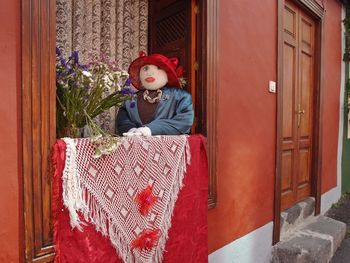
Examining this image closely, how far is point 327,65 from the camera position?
4660 millimetres

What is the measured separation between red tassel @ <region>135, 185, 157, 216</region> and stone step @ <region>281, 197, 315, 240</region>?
2.20 metres

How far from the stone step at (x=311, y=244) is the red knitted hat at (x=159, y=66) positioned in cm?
202

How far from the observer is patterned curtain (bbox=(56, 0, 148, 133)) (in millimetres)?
2006

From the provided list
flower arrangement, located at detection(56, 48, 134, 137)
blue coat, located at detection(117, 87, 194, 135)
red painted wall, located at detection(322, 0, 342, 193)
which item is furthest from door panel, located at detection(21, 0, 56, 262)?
red painted wall, located at detection(322, 0, 342, 193)

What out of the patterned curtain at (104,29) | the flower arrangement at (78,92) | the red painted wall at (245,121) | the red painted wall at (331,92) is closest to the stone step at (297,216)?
the red painted wall at (245,121)

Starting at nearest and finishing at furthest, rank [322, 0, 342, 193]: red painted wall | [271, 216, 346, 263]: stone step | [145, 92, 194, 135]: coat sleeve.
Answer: [145, 92, 194, 135]: coat sleeve
[271, 216, 346, 263]: stone step
[322, 0, 342, 193]: red painted wall

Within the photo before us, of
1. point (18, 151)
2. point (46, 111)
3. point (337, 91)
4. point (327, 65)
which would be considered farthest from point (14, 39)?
point (337, 91)

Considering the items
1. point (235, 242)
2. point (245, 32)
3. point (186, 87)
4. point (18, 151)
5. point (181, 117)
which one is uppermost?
point (245, 32)

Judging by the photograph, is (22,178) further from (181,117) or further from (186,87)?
(186,87)

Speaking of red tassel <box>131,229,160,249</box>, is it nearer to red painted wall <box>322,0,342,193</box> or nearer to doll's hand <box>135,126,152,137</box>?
doll's hand <box>135,126,152,137</box>

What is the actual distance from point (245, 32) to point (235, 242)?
1.71 meters

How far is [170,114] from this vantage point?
2.08m

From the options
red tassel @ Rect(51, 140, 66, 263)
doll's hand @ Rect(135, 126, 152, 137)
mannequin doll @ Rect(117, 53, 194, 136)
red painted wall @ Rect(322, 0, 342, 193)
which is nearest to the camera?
red tassel @ Rect(51, 140, 66, 263)

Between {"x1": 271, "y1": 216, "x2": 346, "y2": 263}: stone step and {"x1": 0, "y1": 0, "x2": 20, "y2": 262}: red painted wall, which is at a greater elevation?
{"x1": 0, "y1": 0, "x2": 20, "y2": 262}: red painted wall
